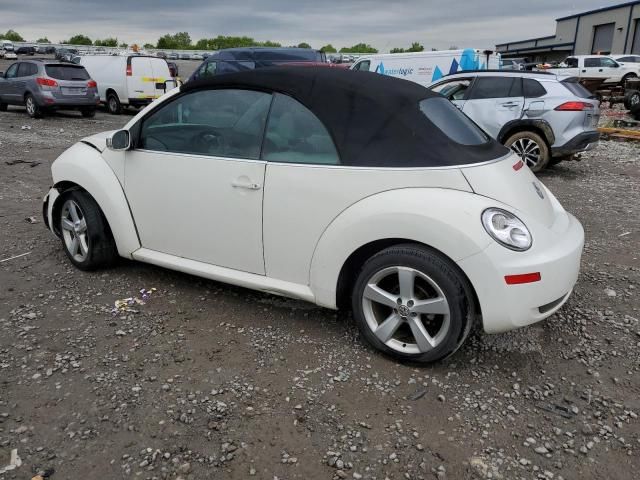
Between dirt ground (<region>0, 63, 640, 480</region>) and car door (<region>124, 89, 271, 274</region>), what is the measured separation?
19.1 inches

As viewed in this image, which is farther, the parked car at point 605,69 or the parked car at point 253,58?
the parked car at point 605,69

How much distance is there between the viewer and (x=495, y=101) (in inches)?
357

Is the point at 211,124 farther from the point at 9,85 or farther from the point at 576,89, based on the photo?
the point at 9,85

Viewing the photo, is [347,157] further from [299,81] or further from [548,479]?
[548,479]

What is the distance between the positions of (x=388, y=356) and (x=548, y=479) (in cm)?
110

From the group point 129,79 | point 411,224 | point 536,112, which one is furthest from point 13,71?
point 411,224

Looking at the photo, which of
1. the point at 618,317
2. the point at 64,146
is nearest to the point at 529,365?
the point at 618,317

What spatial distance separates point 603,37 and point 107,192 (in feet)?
171

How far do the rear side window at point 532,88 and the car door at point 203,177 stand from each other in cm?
681

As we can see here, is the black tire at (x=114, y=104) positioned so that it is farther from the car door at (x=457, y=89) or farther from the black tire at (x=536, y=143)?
the black tire at (x=536, y=143)

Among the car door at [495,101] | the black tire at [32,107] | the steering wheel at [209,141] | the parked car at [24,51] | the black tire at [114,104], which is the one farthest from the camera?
the parked car at [24,51]

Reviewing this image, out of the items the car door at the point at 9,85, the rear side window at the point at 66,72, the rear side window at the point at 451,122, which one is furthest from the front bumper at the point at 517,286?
the car door at the point at 9,85

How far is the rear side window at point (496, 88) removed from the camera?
352 inches

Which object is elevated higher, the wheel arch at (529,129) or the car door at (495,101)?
the car door at (495,101)
